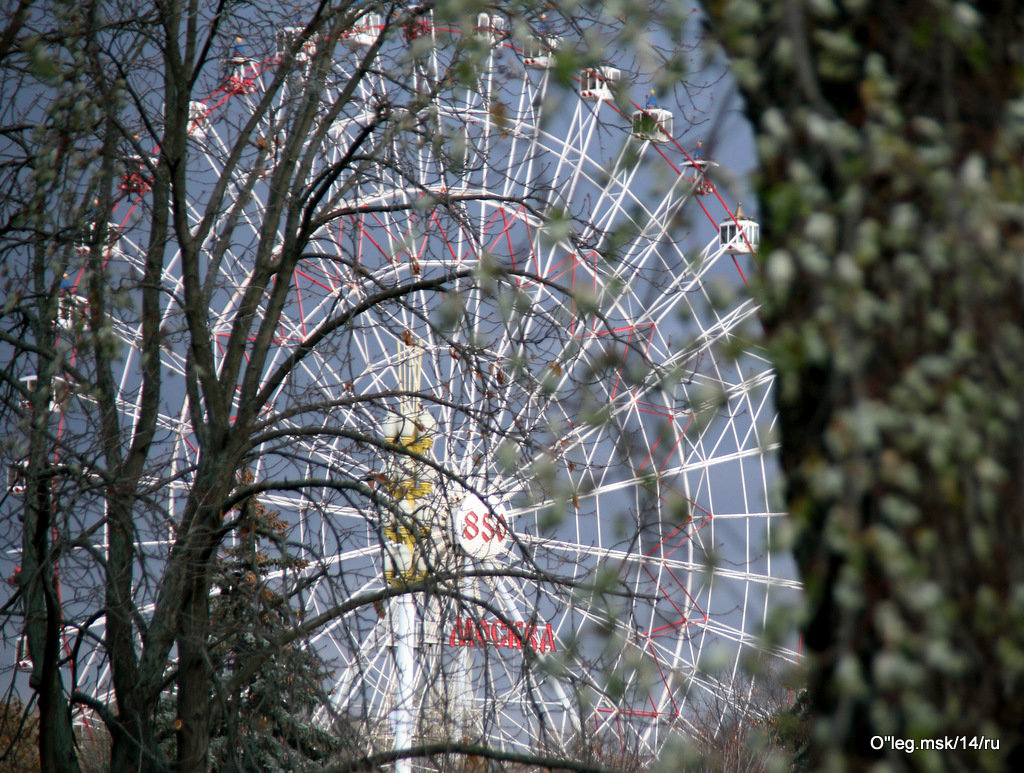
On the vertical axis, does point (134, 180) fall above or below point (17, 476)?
above

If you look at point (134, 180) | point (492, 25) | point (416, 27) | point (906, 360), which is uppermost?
point (416, 27)

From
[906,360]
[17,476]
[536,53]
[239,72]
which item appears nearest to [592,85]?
[536,53]

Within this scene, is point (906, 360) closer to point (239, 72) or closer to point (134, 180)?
point (134, 180)

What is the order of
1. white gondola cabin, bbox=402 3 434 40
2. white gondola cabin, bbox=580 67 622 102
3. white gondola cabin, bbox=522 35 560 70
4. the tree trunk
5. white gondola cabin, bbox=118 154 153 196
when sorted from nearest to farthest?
the tree trunk < white gondola cabin, bbox=522 35 560 70 < white gondola cabin, bbox=580 67 622 102 < white gondola cabin, bbox=402 3 434 40 < white gondola cabin, bbox=118 154 153 196

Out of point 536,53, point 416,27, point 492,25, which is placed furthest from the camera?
point 416,27

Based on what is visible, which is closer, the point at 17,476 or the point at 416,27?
the point at 17,476

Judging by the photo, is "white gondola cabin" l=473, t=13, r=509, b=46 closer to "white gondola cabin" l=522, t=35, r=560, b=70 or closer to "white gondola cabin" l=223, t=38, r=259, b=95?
"white gondola cabin" l=522, t=35, r=560, b=70

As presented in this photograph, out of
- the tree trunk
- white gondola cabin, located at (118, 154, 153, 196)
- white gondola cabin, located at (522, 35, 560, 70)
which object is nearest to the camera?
the tree trunk

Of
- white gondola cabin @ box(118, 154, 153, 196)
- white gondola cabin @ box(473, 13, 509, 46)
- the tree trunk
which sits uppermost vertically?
white gondola cabin @ box(473, 13, 509, 46)

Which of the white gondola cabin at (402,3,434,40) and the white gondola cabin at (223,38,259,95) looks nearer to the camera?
the white gondola cabin at (402,3,434,40)

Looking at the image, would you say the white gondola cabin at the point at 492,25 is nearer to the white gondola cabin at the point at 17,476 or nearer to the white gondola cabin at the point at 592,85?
the white gondola cabin at the point at 592,85

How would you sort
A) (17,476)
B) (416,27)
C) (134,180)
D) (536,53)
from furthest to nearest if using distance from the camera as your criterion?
(134,180)
(416,27)
(17,476)
(536,53)

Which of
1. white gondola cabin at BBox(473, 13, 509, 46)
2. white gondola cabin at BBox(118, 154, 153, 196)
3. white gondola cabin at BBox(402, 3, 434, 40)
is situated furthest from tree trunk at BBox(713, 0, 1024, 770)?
white gondola cabin at BBox(118, 154, 153, 196)

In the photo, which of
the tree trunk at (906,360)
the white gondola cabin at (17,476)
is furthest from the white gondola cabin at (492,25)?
the tree trunk at (906,360)
